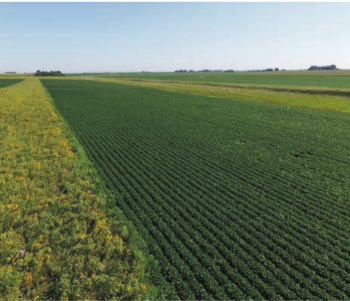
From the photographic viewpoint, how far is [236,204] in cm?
1089

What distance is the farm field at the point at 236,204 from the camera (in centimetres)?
720

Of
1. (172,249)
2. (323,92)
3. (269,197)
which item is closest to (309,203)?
(269,197)

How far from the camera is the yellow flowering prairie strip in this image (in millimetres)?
6773

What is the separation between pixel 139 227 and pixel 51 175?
6539mm

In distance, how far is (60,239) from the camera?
8469mm

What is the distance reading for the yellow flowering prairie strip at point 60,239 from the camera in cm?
677

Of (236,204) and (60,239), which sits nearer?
(60,239)

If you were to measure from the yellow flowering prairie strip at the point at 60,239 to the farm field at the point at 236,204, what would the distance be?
90cm

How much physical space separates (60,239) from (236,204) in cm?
668

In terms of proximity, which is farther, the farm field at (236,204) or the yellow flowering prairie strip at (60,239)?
the farm field at (236,204)

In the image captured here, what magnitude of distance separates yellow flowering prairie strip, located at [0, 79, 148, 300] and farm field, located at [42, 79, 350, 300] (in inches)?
35.5

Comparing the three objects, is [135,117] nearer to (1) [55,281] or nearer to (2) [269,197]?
(2) [269,197]

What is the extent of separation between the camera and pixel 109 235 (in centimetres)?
880

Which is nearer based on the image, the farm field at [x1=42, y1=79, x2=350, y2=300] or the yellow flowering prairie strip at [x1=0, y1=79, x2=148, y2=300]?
the yellow flowering prairie strip at [x1=0, y1=79, x2=148, y2=300]
